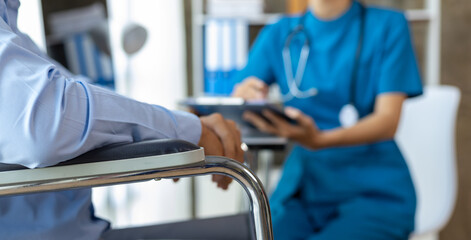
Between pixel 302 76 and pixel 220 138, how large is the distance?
0.94 meters

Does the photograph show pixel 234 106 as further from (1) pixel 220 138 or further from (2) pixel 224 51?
(2) pixel 224 51

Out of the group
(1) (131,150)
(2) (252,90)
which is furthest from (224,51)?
(1) (131,150)

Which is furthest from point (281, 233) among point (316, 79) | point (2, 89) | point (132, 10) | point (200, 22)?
point (200, 22)

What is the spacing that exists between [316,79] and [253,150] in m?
0.31

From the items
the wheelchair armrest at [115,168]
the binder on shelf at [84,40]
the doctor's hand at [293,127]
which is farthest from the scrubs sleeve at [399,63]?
the wheelchair armrest at [115,168]

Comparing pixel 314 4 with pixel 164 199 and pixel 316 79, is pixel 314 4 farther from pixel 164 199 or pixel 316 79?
pixel 164 199

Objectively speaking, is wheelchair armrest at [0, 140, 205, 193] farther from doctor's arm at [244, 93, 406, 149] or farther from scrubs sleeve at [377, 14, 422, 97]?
scrubs sleeve at [377, 14, 422, 97]

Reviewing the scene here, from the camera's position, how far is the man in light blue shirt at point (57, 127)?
0.61 metres

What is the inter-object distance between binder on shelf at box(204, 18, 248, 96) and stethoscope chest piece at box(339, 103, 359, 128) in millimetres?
945

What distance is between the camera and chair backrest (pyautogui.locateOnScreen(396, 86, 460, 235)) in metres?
1.98

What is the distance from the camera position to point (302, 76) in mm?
1729

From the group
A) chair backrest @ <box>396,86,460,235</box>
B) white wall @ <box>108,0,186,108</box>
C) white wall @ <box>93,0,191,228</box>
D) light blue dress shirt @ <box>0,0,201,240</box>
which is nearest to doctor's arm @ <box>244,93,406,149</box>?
chair backrest @ <box>396,86,460,235</box>

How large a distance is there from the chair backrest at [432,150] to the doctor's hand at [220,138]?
129cm

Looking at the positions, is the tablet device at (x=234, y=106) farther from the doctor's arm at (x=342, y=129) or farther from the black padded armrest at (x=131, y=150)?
the black padded armrest at (x=131, y=150)
